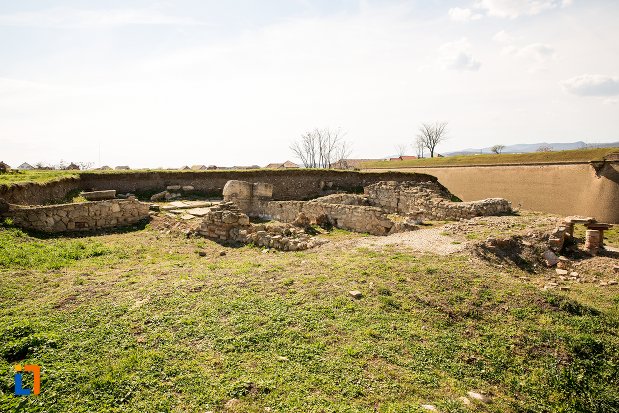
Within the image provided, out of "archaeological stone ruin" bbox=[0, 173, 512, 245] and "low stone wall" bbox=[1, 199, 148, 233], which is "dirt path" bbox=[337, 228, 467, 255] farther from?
"low stone wall" bbox=[1, 199, 148, 233]

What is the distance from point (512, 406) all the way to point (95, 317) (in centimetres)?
603

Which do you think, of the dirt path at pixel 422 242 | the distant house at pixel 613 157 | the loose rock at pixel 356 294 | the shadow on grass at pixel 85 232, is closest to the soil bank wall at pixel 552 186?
the distant house at pixel 613 157

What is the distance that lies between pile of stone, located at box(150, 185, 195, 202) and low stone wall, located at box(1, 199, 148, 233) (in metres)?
5.77

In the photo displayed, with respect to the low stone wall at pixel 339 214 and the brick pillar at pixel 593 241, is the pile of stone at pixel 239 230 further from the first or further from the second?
the brick pillar at pixel 593 241

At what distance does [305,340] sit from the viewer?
5.03 m

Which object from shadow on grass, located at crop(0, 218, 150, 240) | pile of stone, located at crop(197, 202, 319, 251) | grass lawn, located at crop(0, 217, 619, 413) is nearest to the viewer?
grass lawn, located at crop(0, 217, 619, 413)

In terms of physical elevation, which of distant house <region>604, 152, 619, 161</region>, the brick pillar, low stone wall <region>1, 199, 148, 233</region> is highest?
distant house <region>604, 152, 619, 161</region>

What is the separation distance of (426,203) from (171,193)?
1510cm

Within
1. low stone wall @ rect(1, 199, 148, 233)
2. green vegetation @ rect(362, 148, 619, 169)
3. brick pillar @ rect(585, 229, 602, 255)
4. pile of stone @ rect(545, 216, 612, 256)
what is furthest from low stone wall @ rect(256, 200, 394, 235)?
green vegetation @ rect(362, 148, 619, 169)

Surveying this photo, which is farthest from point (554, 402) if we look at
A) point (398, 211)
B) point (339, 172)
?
point (339, 172)

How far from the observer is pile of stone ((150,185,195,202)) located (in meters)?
20.5

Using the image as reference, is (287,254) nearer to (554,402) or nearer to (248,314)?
(248,314)

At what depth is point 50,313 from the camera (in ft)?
18.7

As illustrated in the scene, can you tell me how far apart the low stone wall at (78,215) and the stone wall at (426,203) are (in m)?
12.3
